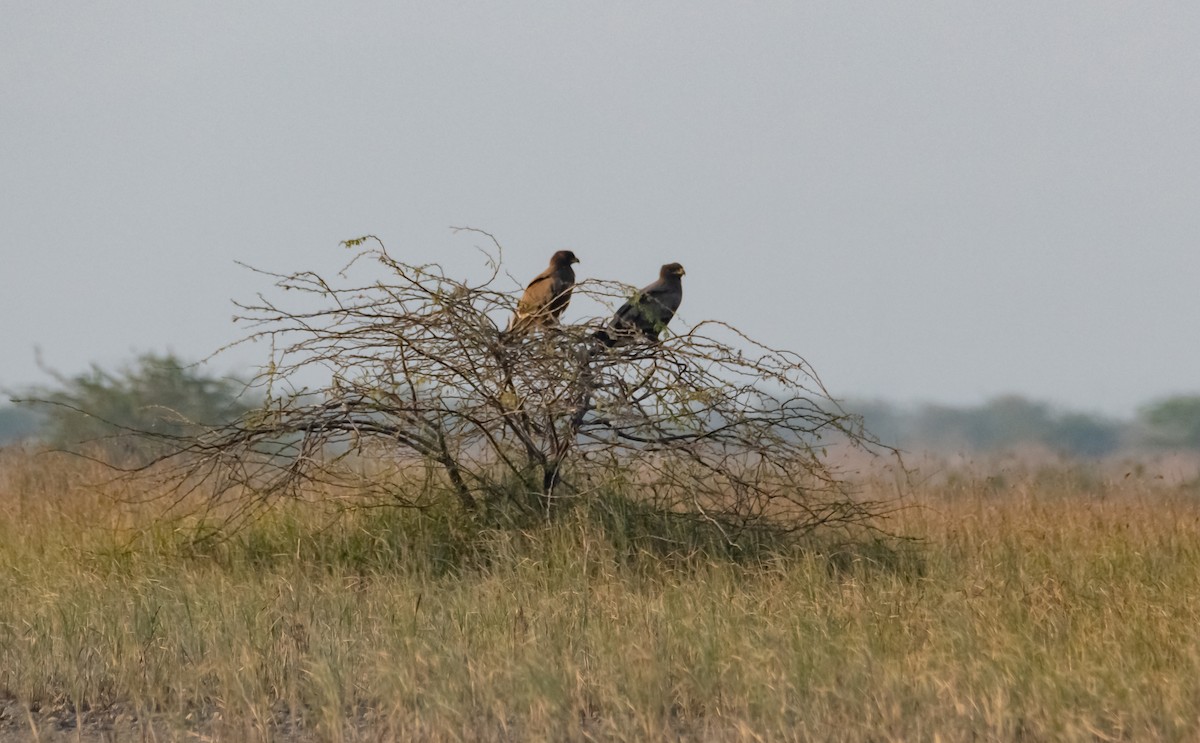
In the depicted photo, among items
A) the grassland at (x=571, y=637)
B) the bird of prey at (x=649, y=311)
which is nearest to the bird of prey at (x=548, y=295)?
the bird of prey at (x=649, y=311)

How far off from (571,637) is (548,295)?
10.4 feet

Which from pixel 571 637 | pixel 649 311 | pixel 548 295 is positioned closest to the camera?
pixel 571 637

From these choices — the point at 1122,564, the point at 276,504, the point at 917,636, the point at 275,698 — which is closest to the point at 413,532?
the point at 276,504

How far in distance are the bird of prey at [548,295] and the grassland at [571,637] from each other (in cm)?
128

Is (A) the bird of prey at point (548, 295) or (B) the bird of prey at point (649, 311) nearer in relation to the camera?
(B) the bird of prey at point (649, 311)

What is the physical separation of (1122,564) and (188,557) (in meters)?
5.93

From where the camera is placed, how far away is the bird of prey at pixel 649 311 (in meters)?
7.99

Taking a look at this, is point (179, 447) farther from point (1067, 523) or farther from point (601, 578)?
point (1067, 523)

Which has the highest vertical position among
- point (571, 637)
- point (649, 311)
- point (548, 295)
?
point (548, 295)

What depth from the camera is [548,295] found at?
8195 mm

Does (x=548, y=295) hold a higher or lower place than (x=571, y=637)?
higher

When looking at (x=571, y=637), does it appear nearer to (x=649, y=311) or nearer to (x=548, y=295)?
(x=649, y=311)

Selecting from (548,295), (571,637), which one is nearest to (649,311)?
(548,295)

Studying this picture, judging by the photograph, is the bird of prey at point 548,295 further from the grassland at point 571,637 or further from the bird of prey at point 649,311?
the grassland at point 571,637
